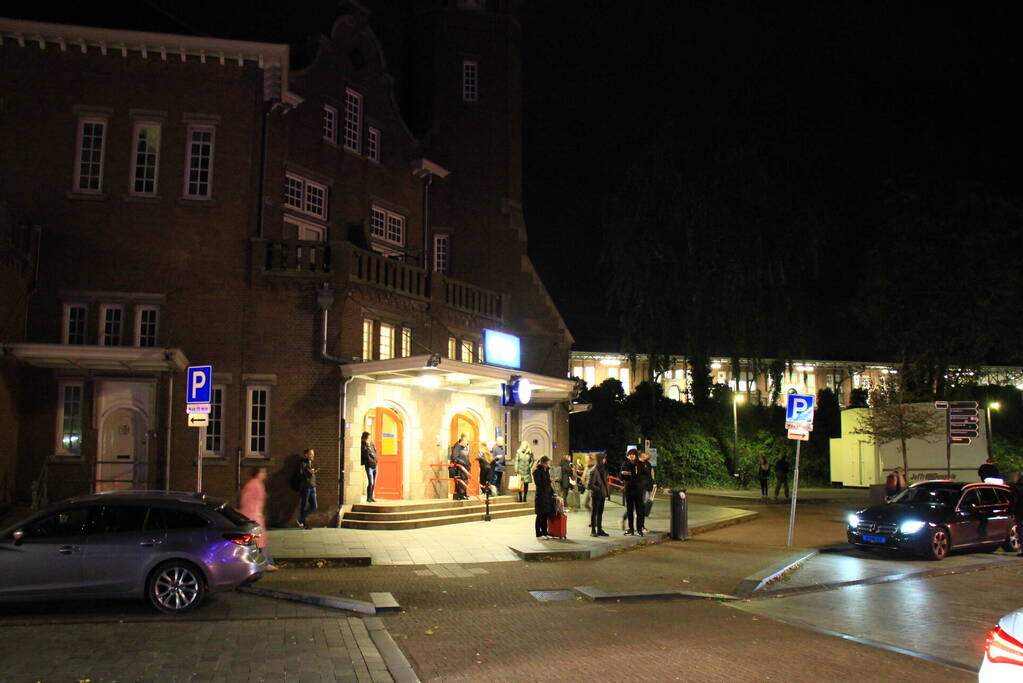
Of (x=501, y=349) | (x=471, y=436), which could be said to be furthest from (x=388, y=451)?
(x=501, y=349)

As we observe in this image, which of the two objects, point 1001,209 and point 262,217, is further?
point 1001,209

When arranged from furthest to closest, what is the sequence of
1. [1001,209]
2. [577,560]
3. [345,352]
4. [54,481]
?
[1001,209] < [345,352] < [54,481] < [577,560]

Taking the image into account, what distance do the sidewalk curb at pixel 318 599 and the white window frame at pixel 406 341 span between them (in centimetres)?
1185

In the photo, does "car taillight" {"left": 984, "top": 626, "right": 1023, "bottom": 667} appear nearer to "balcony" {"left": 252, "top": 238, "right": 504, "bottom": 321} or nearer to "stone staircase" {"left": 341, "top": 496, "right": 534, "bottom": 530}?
"stone staircase" {"left": 341, "top": 496, "right": 534, "bottom": 530}

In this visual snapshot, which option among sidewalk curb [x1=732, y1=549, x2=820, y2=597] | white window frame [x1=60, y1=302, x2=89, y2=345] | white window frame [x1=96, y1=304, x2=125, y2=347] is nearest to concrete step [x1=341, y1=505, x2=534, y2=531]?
white window frame [x1=96, y1=304, x2=125, y2=347]

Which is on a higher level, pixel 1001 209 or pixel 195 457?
pixel 1001 209

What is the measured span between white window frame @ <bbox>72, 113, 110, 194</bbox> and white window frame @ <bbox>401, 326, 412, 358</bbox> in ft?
28.1

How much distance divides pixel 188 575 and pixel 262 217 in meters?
12.8

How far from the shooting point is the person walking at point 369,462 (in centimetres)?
2031

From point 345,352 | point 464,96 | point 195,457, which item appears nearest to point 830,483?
point 464,96

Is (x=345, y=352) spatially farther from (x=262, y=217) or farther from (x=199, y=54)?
(x=199, y=54)

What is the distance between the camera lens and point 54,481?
62.8 ft

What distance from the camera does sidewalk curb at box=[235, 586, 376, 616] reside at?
1072cm

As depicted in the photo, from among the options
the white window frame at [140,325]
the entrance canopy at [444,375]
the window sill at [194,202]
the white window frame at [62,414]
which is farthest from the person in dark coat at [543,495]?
the white window frame at [62,414]
